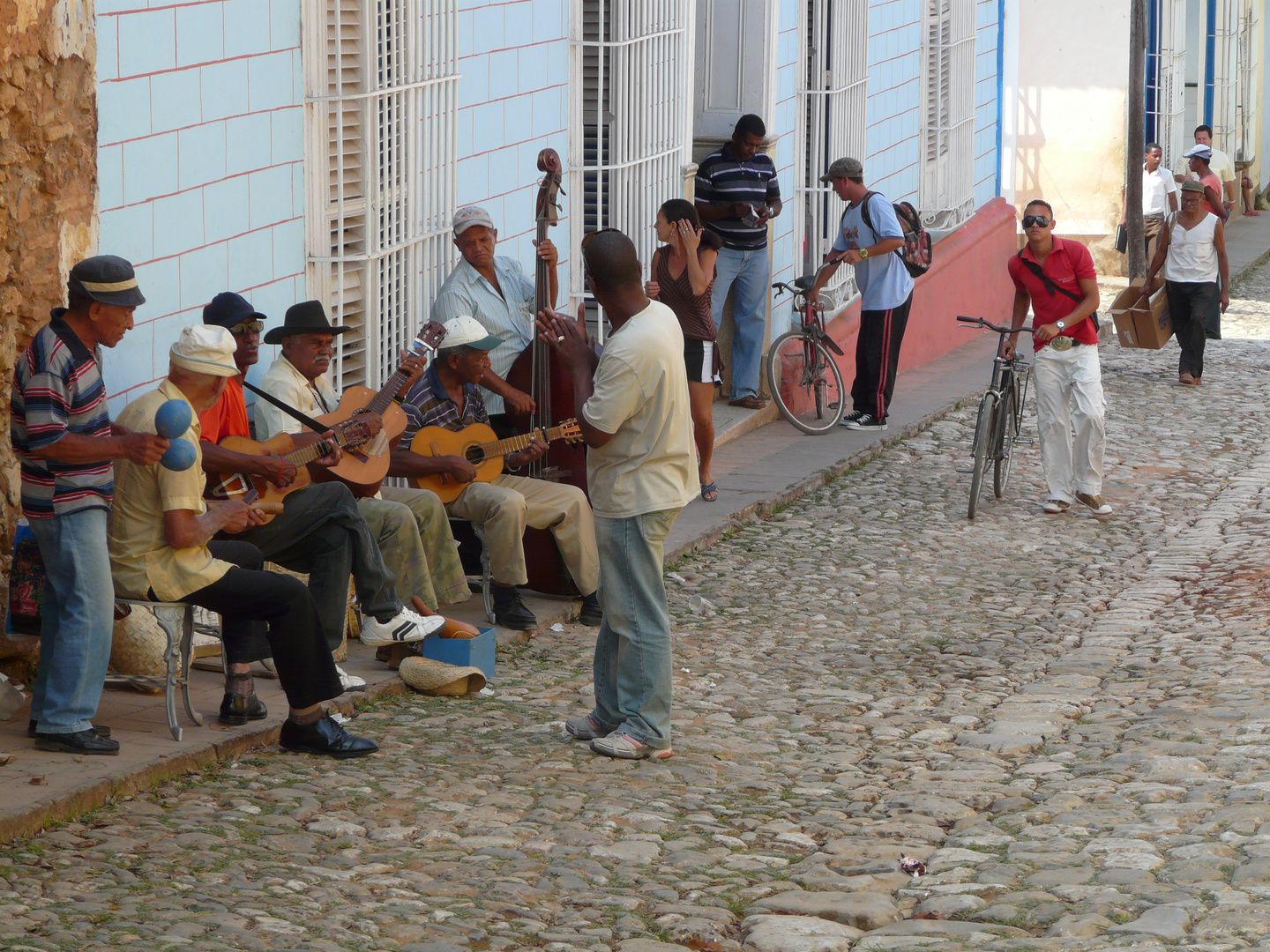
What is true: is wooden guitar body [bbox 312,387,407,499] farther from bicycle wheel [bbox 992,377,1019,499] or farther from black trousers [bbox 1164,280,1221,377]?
black trousers [bbox 1164,280,1221,377]

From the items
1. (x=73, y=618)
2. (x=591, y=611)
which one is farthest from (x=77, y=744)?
(x=591, y=611)

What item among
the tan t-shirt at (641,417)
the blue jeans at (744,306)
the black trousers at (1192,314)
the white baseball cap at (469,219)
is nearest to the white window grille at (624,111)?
the blue jeans at (744,306)

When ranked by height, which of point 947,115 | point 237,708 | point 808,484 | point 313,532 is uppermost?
point 947,115

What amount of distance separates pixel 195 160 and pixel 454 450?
1.62m

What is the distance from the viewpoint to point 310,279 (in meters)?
7.74

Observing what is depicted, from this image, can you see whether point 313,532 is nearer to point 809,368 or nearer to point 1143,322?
point 809,368

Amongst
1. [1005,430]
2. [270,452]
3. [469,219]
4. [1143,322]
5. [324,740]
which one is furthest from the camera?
[1143,322]

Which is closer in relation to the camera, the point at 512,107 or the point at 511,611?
the point at 511,611

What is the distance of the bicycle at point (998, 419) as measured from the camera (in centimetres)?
1012

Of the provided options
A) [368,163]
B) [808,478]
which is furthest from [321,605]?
[808,478]

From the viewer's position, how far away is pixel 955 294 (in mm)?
16812

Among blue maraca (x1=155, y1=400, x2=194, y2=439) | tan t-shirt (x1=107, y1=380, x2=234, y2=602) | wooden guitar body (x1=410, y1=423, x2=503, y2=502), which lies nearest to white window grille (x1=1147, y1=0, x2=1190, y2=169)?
wooden guitar body (x1=410, y1=423, x2=503, y2=502)

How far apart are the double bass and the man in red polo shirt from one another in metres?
3.19

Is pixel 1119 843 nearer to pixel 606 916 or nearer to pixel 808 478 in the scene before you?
pixel 606 916
